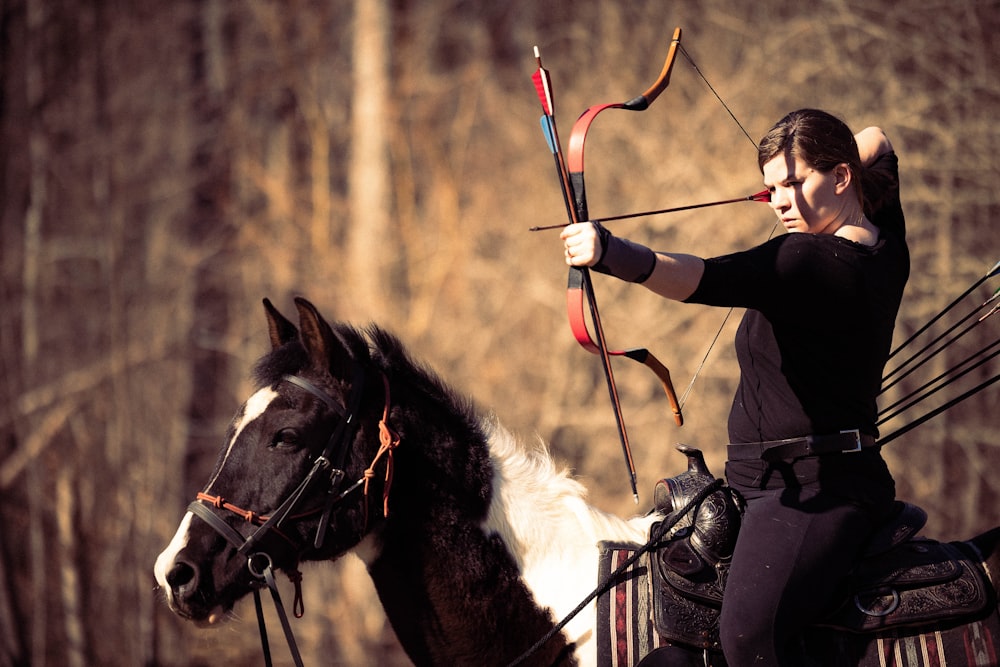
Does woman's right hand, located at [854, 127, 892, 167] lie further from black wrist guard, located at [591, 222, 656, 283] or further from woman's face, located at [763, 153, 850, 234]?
black wrist guard, located at [591, 222, 656, 283]

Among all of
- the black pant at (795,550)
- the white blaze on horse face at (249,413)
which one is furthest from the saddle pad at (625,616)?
the white blaze on horse face at (249,413)

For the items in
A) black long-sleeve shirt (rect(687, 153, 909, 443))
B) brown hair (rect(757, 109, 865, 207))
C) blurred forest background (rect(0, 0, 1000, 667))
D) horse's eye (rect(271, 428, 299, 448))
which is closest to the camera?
black long-sleeve shirt (rect(687, 153, 909, 443))

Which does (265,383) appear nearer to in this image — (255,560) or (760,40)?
(255,560)

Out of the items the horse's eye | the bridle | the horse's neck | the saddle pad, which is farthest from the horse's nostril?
the saddle pad

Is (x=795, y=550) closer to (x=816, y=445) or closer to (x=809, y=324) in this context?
(x=816, y=445)

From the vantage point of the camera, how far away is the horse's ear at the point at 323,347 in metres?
2.65

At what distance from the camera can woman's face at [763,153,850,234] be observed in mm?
2316

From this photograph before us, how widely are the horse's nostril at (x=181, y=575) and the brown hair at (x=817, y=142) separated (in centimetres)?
194

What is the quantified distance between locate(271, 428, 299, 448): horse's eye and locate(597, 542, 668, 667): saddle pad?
950mm

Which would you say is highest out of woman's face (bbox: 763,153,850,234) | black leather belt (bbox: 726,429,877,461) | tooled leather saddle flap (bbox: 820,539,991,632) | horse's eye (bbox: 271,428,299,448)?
woman's face (bbox: 763,153,850,234)

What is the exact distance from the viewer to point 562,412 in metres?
8.84

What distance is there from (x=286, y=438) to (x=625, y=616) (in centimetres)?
108

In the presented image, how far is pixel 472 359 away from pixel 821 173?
682 cm

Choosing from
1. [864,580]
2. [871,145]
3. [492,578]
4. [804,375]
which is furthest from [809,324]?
[492,578]
